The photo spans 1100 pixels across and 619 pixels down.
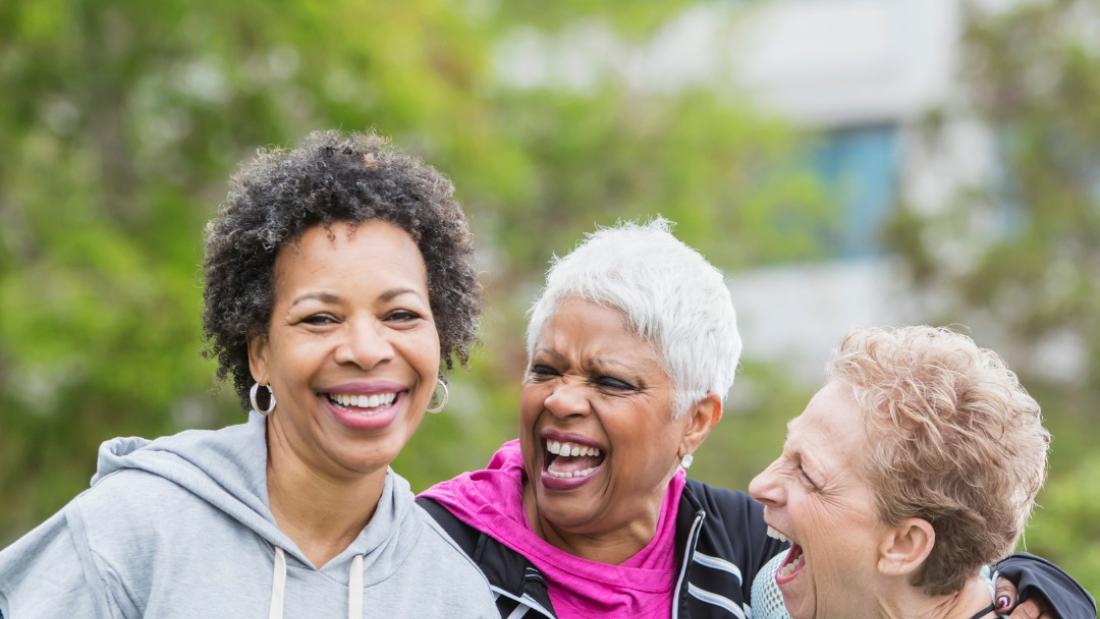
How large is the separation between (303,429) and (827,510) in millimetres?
1245

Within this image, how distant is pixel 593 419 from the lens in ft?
11.8

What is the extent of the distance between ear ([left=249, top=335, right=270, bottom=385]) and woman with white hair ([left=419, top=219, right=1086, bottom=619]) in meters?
0.76

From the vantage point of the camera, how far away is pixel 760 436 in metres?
14.4

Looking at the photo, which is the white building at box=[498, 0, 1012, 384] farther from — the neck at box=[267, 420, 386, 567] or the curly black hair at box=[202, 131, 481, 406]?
the neck at box=[267, 420, 386, 567]

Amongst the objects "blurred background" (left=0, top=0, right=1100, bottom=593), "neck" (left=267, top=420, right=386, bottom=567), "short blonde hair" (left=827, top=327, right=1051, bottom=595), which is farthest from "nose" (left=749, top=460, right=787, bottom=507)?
"blurred background" (left=0, top=0, right=1100, bottom=593)

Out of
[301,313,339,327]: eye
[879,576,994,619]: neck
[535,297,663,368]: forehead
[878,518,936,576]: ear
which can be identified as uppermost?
[535,297,663,368]: forehead

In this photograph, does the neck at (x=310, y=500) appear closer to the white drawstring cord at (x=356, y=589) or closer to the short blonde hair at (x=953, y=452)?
the white drawstring cord at (x=356, y=589)

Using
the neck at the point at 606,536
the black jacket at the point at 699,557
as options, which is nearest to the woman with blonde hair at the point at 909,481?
the black jacket at the point at 699,557

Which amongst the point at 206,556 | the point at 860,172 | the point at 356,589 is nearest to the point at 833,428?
Answer: the point at 356,589

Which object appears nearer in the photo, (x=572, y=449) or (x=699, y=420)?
(x=572, y=449)

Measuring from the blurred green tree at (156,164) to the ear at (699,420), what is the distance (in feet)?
17.8

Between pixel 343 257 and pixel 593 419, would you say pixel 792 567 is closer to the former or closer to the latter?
pixel 593 419

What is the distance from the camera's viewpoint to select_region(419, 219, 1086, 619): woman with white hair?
3600 millimetres

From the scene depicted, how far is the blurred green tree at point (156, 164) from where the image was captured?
29.3 feet
